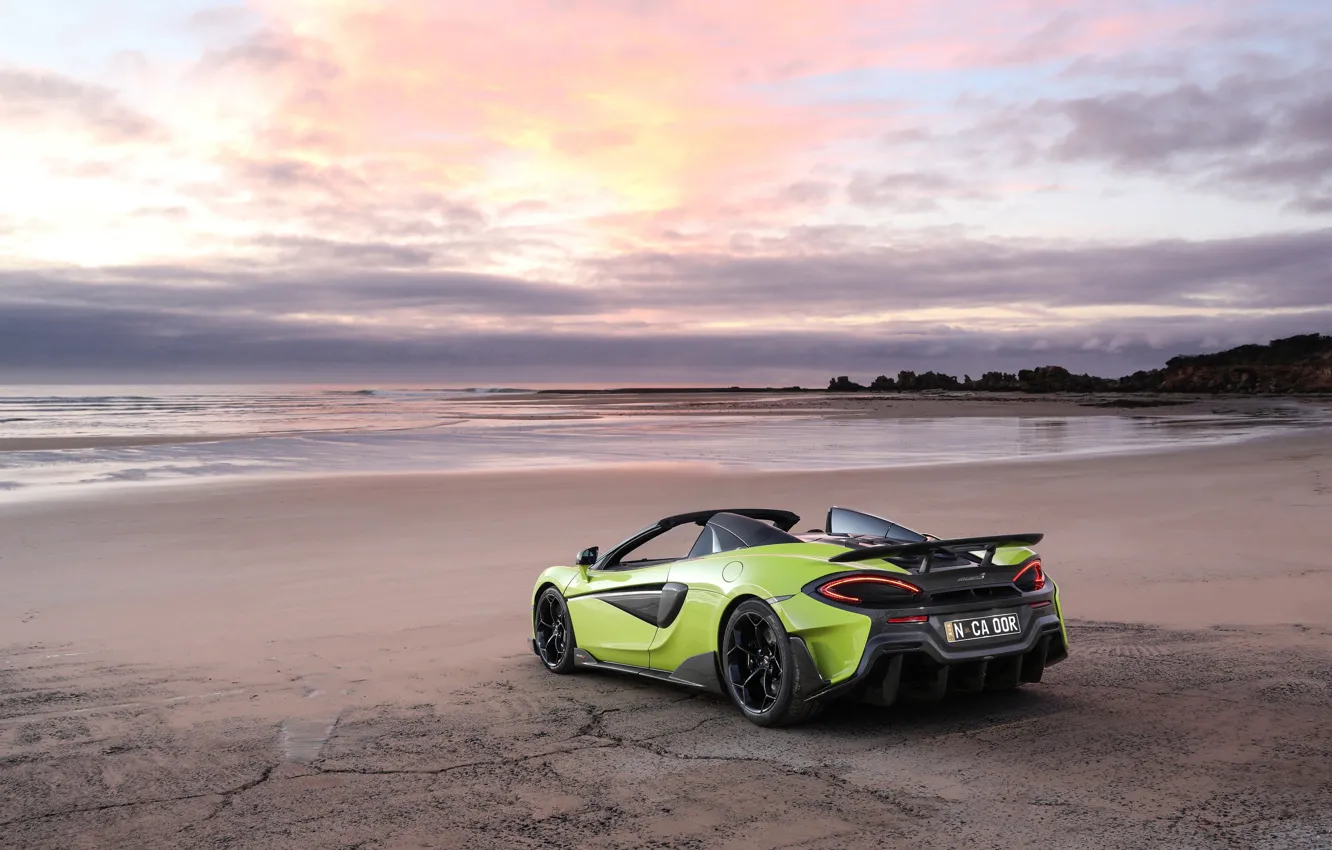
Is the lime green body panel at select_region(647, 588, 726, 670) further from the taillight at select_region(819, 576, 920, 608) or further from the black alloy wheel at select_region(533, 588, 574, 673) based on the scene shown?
the black alloy wheel at select_region(533, 588, 574, 673)

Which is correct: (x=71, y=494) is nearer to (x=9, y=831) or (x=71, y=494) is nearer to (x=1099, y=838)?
(x=9, y=831)

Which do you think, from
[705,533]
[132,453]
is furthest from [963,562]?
[132,453]

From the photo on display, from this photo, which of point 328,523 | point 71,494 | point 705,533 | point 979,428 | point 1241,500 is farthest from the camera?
point 979,428

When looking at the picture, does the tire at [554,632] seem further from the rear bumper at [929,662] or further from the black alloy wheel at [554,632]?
the rear bumper at [929,662]

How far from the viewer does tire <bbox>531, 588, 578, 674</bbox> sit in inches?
306

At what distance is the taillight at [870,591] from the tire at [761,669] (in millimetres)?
338

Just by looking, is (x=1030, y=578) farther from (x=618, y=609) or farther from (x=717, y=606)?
(x=618, y=609)

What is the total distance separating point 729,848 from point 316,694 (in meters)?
3.67

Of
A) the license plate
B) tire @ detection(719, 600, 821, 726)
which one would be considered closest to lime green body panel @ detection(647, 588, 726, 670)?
tire @ detection(719, 600, 821, 726)

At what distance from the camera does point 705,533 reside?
22.4ft

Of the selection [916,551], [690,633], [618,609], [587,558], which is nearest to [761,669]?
[690,633]

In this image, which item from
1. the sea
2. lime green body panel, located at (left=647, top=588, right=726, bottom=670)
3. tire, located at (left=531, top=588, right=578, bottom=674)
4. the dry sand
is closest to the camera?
the dry sand

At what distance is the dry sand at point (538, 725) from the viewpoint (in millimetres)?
4539

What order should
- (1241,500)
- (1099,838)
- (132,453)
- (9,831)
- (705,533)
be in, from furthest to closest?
1. (132,453)
2. (1241,500)
3. (705,533)
4. (9,831)
5. (1099,838)
